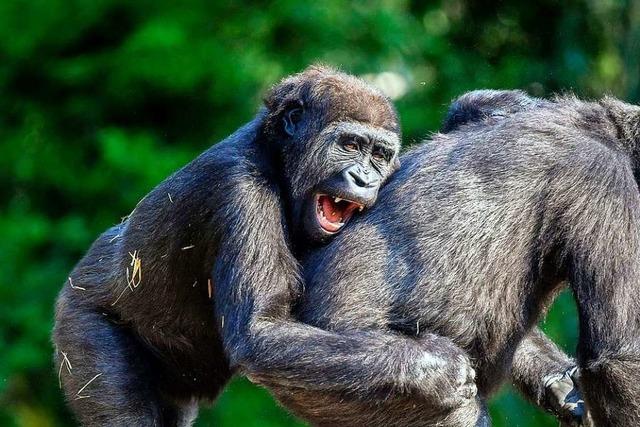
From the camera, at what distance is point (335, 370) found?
493cm

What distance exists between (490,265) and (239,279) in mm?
1074

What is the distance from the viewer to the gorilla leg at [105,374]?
5.70 m

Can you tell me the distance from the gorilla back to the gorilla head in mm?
124

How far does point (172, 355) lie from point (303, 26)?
6826mm

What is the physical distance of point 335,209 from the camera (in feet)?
18.2

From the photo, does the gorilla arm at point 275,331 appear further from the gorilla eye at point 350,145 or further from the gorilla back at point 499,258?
the gorilla eye at point 350,145

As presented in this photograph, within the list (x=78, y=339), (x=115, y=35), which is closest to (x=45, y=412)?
(x=115, y=35)

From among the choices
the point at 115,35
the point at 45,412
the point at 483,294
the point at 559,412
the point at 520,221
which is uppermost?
the point at 115,35

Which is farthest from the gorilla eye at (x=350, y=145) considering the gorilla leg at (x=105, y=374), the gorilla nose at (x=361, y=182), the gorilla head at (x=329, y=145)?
the gorilla leg at (x=105, y=374)

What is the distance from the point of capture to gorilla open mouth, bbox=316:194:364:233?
17.9 feet

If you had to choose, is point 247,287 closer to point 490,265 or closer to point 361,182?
point 361,182

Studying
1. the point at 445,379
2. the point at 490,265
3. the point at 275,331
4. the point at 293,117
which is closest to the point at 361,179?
the point at 293,117

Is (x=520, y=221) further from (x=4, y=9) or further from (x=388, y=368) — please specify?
(x=4, y=9)

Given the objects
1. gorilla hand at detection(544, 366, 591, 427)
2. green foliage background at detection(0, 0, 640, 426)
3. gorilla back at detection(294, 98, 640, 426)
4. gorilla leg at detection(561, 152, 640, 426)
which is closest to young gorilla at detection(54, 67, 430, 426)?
gorilla back at detection(294, 98, 640, 426)
